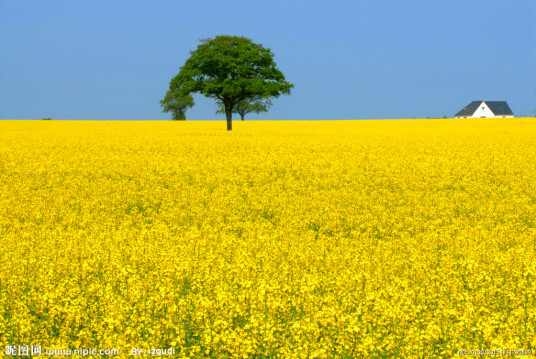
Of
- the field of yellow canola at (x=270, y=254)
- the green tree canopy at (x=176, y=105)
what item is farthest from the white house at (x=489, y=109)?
the field of yellow canola at (x=270, y=254)

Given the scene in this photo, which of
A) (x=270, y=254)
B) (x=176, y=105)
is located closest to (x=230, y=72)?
(x=270, y=254)

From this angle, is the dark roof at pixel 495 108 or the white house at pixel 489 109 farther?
the dark roof at pixel 495 108

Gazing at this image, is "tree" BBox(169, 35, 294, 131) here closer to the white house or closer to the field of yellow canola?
the field of yellow canola

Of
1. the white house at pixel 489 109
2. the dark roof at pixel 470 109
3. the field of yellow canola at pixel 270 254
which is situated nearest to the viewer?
the field of yellow canola at pixel 270 254

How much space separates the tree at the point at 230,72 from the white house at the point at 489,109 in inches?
3853

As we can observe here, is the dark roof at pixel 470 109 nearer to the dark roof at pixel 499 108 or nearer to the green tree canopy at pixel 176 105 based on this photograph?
the dark roof at pixel 499 108

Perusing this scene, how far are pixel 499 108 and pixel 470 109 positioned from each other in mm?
7100

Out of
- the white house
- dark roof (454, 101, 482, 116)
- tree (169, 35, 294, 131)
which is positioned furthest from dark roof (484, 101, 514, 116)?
tree (169, 35, 294, 131)

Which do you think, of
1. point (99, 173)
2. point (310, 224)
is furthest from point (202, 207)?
point (99, 173)

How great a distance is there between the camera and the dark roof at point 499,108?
432ft

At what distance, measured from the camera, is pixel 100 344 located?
5293 mm

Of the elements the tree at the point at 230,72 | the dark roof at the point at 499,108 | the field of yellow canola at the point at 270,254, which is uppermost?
the dark roof at the point at 499,108

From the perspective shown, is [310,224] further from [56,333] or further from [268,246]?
[56,333]

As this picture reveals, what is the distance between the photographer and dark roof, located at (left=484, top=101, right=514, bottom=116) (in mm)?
131750
